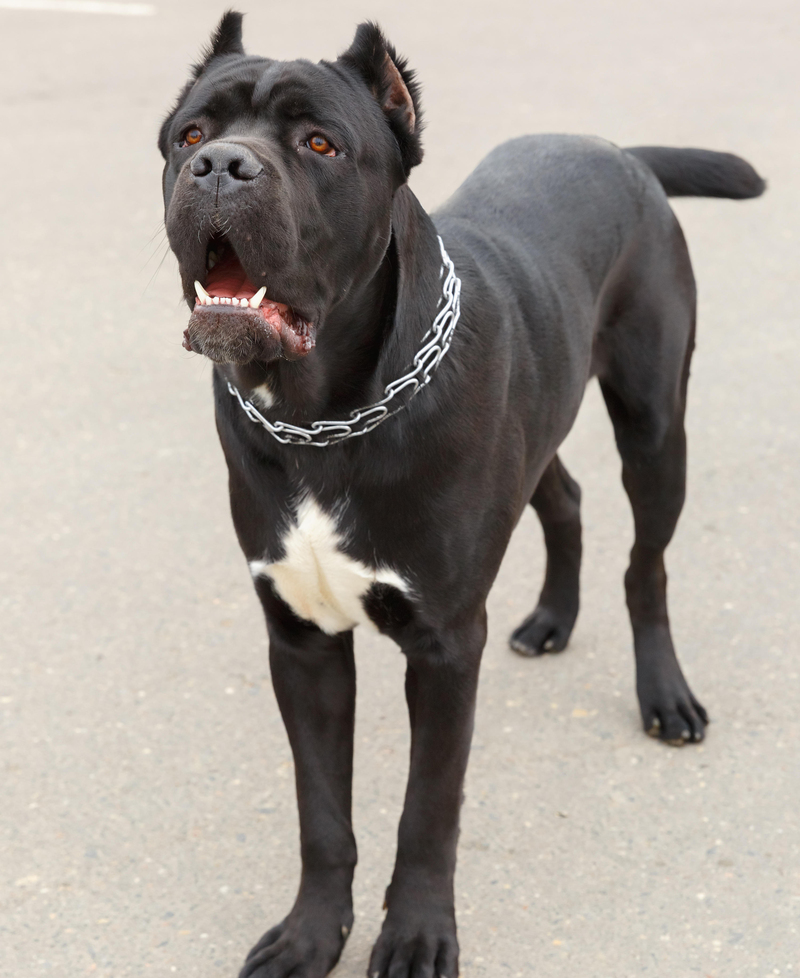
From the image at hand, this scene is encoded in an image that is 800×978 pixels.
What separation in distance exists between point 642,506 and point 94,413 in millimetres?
2313

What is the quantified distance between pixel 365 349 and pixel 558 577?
1.46 metres

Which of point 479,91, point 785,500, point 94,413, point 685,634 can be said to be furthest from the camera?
point 479,91

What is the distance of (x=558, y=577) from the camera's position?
351 centimetres

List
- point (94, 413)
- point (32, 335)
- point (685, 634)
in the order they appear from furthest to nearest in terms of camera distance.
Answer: point (32, 335), point (94, 413), point (685, 634)

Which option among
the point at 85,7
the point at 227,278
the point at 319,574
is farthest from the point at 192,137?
the point at 85,7

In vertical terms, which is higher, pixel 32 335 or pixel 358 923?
pixel 358 923

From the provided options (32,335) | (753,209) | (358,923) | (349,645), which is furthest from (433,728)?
(753,209)

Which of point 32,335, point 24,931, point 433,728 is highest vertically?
point 433,728

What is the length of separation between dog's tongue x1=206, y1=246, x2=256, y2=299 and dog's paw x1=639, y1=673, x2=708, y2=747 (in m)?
1.65

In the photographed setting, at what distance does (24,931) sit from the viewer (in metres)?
2.59

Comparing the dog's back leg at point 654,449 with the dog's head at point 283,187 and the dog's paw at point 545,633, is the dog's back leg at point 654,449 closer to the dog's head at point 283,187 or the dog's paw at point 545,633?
the dog's paw at point 545,633

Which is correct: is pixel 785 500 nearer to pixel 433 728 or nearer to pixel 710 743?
pixel 710 743

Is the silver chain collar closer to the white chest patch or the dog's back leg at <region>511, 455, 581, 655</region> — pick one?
the white chest patch

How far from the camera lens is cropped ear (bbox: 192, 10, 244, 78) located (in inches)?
90.5
